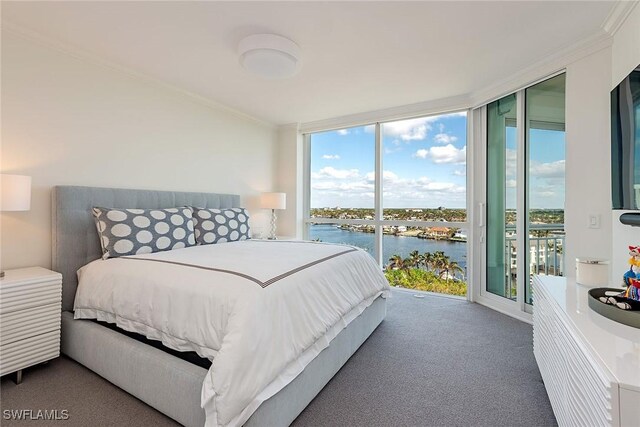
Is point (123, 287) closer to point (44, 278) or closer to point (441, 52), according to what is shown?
point (44, 278)

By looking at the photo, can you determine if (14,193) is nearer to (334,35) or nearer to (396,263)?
(334,35)

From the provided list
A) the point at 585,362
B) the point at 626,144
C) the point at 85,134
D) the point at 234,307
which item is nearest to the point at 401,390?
the point at 585,362

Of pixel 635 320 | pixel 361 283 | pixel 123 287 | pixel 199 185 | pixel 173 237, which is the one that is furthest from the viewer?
pixel 199 185

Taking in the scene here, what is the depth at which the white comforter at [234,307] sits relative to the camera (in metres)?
1.25

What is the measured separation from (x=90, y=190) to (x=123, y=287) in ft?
3.81

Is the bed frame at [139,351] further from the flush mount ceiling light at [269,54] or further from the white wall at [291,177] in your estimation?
the white wall at [291,177]

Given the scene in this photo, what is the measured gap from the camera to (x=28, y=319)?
6.14ft

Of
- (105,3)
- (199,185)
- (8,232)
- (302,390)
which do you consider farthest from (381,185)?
(8,232)

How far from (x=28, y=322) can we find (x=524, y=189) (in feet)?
14.0

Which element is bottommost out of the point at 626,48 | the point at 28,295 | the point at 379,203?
the point at 28,295

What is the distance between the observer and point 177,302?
1.58m

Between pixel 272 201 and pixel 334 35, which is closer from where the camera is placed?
pixel 334 35

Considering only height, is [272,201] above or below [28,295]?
above

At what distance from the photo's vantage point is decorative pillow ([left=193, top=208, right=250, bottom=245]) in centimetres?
303
